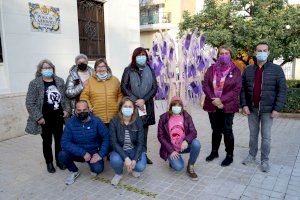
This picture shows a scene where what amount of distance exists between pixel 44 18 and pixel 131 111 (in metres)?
4.06

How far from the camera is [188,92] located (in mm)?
5891

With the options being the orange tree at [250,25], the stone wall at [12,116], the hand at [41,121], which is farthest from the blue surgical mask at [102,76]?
the orange tree at [250,25]

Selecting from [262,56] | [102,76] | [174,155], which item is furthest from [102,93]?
[262,56]

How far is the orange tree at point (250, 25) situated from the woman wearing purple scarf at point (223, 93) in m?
4.57

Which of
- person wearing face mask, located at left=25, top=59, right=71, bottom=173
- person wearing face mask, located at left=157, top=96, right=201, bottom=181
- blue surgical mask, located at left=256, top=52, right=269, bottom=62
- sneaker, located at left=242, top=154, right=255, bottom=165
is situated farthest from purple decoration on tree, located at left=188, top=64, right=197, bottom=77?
person wearing face mask, located at left=25, top=59, right=71, bottom=173

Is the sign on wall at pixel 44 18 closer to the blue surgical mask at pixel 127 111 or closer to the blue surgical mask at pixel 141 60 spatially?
the blue surgical mask at pixel 141 60

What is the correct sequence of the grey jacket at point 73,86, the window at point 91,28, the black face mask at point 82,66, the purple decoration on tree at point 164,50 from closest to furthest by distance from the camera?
the grey jacket at point 73,86
the black face mask at point 82,66
the purple decoration on tree at point 164,50
the window at point 91,28

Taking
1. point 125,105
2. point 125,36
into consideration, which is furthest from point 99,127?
point 125,36

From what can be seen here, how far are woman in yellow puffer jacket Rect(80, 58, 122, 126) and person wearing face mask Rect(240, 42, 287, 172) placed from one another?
193 centimetres

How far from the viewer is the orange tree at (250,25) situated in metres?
8.56

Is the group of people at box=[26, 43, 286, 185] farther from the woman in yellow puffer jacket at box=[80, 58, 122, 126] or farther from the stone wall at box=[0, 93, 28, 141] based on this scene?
the stone wall at box=[0, 93, 28, 141]

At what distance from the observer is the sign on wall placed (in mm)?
6578

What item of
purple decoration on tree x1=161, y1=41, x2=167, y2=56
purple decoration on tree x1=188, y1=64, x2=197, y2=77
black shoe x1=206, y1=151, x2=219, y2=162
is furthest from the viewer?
purple decoration on tree x1=188, y1=64, x2=197, y2=77

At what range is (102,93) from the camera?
4.31m
